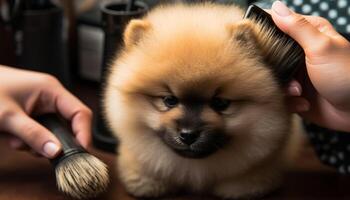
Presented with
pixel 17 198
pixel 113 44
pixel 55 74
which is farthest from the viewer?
pixel 55 74

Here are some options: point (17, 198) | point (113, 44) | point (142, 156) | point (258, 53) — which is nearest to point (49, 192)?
point (17, 198)

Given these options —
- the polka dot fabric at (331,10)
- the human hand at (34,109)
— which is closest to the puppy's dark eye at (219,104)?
the human hand at (34,109)

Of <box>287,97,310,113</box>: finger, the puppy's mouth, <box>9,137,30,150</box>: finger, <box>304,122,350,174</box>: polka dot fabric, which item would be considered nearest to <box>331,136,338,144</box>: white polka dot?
<box>304,122,350,174</box>: polka dot fabric

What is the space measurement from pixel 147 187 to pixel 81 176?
0.11 m

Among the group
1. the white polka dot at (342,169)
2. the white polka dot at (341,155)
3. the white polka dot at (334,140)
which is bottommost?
the white polka dot at (342,169)

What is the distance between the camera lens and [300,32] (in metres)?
0.68

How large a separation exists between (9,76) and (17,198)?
187 mm

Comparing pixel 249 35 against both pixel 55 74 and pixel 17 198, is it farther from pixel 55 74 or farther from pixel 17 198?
pixel 55 74

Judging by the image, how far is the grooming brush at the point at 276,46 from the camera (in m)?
0.68

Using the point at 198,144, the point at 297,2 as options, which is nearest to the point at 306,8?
the point at 297,2

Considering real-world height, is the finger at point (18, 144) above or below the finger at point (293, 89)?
below

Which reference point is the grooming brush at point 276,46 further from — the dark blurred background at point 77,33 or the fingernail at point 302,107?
the dark blurred background at point 77,33

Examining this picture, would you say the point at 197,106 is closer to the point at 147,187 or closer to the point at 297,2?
the point at 147,187

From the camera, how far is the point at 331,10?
2.93 feet
